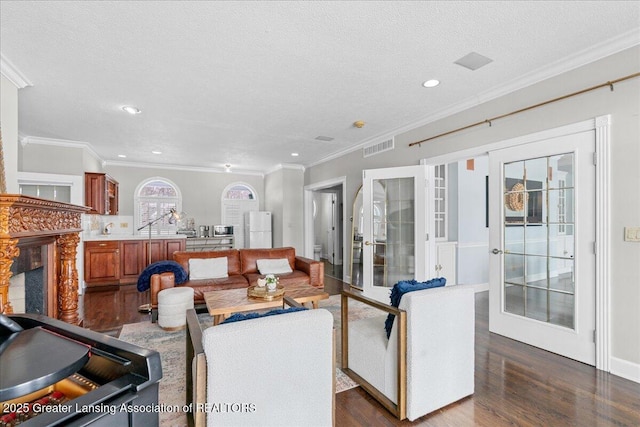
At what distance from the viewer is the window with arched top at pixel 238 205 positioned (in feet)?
25.8

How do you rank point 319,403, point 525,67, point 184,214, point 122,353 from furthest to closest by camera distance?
point 184,214
point 525,67
point 319,403
point 122,353

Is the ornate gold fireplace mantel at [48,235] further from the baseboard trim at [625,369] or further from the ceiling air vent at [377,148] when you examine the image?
the baseboard trim at [625,369]

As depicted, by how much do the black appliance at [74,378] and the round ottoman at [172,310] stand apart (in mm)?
2409

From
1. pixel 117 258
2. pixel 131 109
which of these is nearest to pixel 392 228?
pixel 131 109

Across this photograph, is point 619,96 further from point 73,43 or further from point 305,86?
point 73,43

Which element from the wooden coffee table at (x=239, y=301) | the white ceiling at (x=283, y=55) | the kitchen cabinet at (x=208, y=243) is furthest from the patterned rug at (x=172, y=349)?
the kitchen cabinet at (x=208, y=243)

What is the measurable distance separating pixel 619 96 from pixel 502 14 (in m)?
1.25

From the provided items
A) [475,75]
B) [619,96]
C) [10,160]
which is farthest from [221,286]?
[619,96]

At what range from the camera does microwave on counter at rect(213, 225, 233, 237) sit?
23.9ft

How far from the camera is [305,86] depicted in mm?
3021

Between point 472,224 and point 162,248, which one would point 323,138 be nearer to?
point 472,224

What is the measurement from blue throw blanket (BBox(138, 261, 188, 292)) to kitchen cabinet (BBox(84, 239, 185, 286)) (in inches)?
95.5

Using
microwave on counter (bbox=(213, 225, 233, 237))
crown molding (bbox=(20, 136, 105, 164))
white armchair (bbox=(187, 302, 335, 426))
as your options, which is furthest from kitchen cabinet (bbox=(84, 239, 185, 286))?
white armchair (bbox=(187, 302, 335, 426))

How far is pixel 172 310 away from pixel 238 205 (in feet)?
16.5
